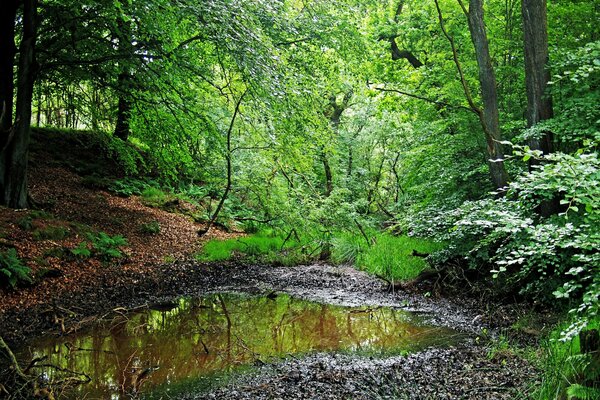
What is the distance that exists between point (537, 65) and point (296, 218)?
5807mm

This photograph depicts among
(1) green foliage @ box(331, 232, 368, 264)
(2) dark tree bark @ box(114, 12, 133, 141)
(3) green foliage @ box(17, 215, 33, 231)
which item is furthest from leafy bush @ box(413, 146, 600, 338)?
(3) green foliage @ box(17, 215, 33, 231)

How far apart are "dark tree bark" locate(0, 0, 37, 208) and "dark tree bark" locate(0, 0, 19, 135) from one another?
18cm

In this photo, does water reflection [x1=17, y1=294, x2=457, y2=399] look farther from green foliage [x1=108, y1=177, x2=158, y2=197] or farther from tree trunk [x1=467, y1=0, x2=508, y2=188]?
green foliage [x1=108, y1=177, x2=158, y2=197]

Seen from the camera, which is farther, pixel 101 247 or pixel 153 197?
pixel 153 197

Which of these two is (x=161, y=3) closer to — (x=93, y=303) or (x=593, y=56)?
(x=93, y=303)

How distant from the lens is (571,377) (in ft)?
10.6

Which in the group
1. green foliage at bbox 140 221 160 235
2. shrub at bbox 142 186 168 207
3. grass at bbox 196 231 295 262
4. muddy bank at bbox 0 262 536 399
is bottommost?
muddy bank at bbox 0 262 536 399

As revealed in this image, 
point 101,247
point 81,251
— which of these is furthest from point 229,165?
point 81,251

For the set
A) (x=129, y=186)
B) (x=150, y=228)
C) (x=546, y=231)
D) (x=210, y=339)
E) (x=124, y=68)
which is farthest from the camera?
(x=129, y=186)

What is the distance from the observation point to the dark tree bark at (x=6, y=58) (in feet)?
27.7

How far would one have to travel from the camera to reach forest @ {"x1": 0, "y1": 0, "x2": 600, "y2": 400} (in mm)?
4180

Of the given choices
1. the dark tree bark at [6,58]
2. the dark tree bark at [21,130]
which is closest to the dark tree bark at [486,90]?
the dark tree bark at [21,130]

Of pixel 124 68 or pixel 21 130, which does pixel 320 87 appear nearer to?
pixel 124 68

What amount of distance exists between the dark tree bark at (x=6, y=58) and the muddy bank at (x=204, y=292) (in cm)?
376
